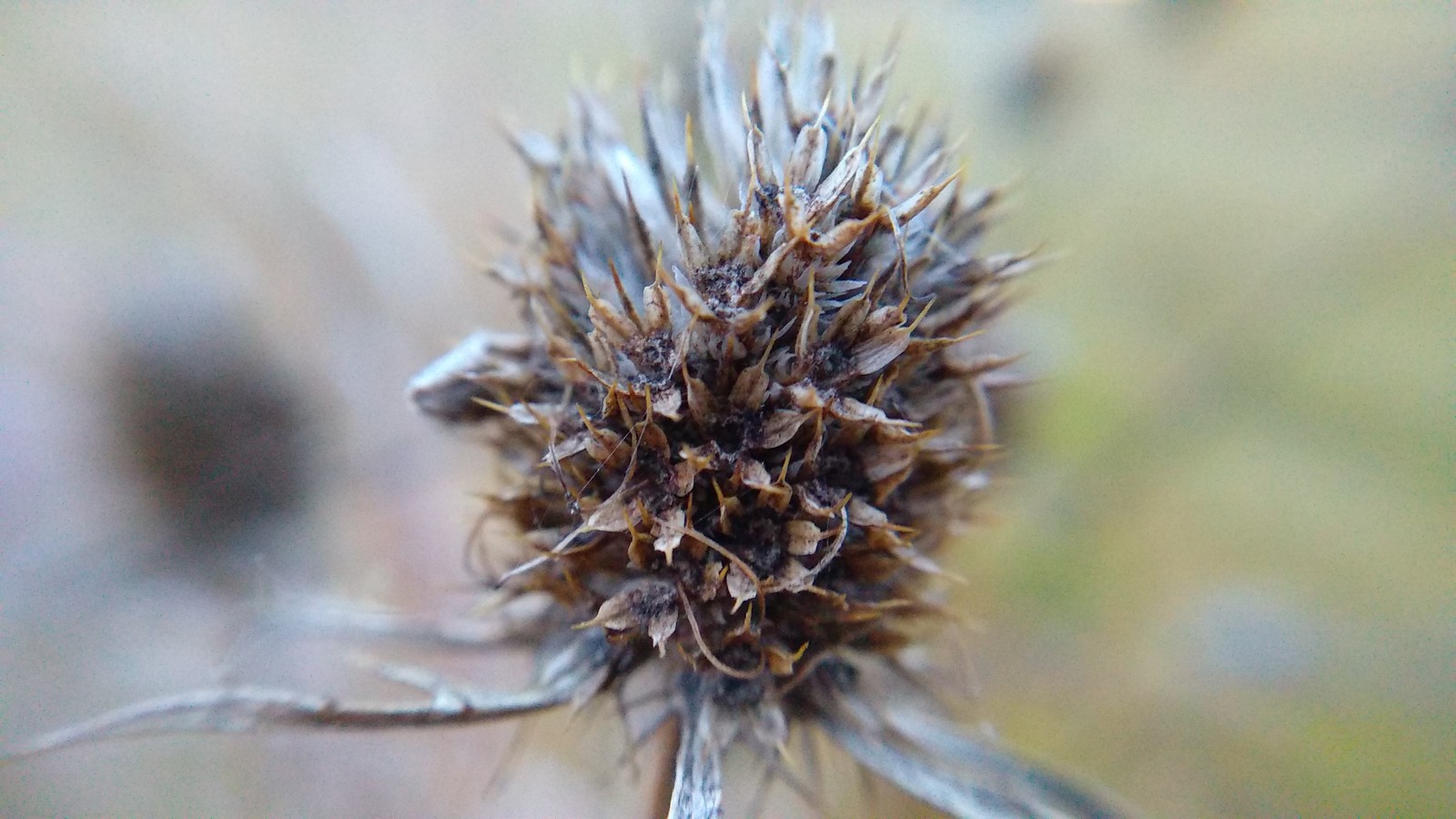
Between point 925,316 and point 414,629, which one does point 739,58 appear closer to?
point 925,316

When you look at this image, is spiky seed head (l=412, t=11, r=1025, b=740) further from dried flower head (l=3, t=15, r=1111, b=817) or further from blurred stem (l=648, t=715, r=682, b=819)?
blurred stem (l=648, t=715, r=682, b=819)

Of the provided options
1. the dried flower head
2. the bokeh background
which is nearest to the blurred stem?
the dried flower head

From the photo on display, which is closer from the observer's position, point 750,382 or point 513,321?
point 750,382

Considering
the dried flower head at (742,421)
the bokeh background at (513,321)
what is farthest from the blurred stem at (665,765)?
the bokeh background at (513,321)

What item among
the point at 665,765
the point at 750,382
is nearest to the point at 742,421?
the point at 750,382

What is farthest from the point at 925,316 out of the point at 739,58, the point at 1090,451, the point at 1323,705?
the point at 1323,705

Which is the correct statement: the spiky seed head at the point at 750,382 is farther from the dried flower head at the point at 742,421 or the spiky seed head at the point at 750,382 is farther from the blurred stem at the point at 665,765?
the blurred stem at the point at 665,765

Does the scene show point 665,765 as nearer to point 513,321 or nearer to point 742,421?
point 742,421
